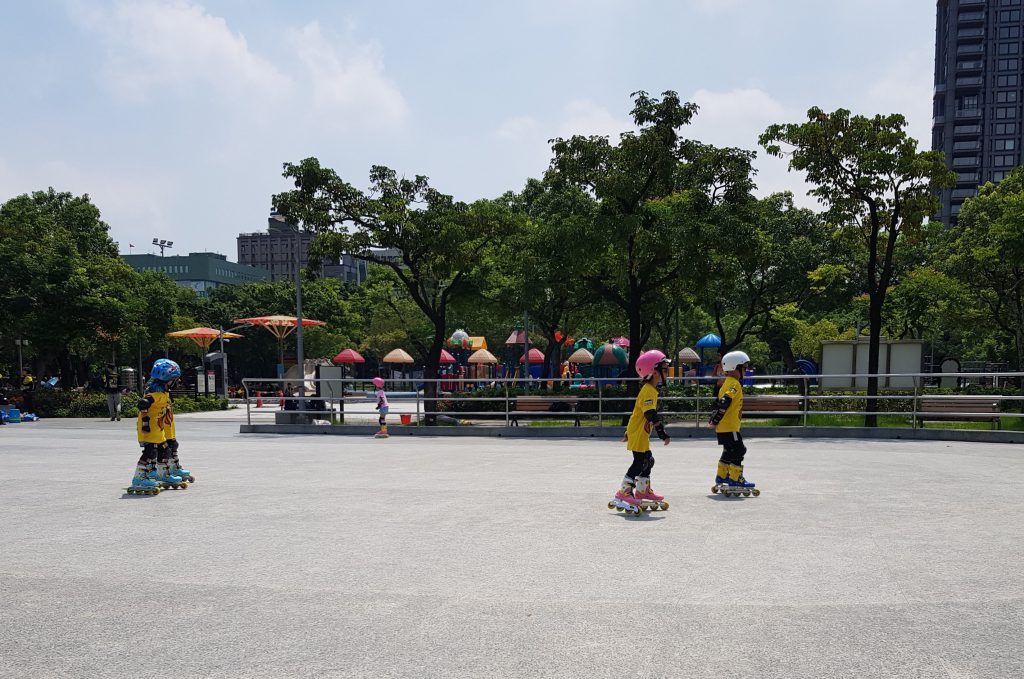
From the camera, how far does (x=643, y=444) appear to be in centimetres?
783

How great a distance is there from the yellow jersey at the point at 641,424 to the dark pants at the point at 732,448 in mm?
1212

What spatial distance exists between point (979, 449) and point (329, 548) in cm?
1220

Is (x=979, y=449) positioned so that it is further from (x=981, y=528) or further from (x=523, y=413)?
(x=523, y=413)

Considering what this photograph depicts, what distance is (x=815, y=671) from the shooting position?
12.2 ft

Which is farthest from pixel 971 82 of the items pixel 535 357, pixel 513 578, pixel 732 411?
pixel 513 578

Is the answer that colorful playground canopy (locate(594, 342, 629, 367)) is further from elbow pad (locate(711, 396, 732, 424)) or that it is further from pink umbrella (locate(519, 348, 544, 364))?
elbow pad (locate(711, 396, 732, 424))

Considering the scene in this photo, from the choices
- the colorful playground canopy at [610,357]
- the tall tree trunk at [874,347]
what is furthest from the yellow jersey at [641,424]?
the colorful playground canopy at [610,357]

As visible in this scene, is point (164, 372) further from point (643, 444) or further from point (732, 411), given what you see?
point (732, 411)

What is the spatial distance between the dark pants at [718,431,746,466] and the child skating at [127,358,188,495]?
7069mm

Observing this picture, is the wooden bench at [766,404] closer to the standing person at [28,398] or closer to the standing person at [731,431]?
the standing person at [731,431]

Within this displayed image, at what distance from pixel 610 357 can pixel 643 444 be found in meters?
28.4

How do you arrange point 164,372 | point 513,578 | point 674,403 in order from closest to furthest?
point 513,578
point 164,372
point 674,403

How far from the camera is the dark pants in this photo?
8508mm

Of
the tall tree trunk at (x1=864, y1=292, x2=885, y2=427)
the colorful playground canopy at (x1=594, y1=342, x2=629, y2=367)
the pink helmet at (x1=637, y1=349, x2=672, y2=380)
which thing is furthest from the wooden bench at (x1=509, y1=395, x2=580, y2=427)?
the colorful playground canopy at (x1=594, y1=342, x2=629, y2=367)
